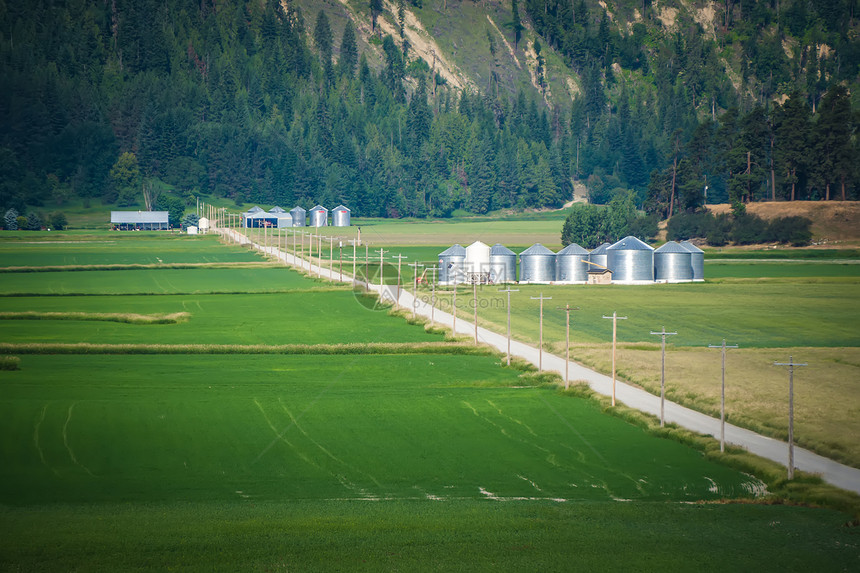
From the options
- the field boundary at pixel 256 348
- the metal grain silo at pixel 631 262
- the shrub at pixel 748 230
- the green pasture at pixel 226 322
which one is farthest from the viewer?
the shrub at pixel 748 230

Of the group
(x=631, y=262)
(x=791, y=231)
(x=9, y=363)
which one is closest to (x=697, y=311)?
(x=631, y=262)

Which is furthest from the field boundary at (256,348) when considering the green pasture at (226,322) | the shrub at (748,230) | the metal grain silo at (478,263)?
the shrub at (748,230)

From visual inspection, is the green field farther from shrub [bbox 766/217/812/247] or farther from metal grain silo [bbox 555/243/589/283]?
shrub [bbox 766/217/812/247]

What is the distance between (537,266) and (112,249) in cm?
7399

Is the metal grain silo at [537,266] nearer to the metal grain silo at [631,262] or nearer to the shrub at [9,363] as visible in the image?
the metal grain silo at [631,262]

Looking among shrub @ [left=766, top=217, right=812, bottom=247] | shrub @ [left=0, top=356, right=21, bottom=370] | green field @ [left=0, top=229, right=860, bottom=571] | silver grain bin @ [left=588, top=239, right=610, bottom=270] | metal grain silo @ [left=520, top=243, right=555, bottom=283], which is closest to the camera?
green field @ [left=0, top=229, right=860, bottom=571]

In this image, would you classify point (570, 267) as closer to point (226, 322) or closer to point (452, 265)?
point (452, 265)

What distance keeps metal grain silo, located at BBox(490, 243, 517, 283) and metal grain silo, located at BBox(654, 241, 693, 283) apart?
16913 mm

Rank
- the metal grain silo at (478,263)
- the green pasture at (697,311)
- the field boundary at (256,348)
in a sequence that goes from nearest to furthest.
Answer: the field boundary at (256,348) < the green pasture at (697,311) < the metal grain silo at (478,263)

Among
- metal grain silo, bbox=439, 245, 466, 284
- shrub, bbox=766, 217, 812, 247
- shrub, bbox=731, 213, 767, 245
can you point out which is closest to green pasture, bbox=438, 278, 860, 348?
metal grain silo, bbox=439, 245, 466, 284

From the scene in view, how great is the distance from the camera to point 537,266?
114 metres

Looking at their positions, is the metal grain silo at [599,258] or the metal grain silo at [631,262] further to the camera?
the metal grain silo at [599,258]

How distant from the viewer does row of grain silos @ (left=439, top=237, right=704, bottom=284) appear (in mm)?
113750

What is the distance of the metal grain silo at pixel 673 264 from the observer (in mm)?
115375
